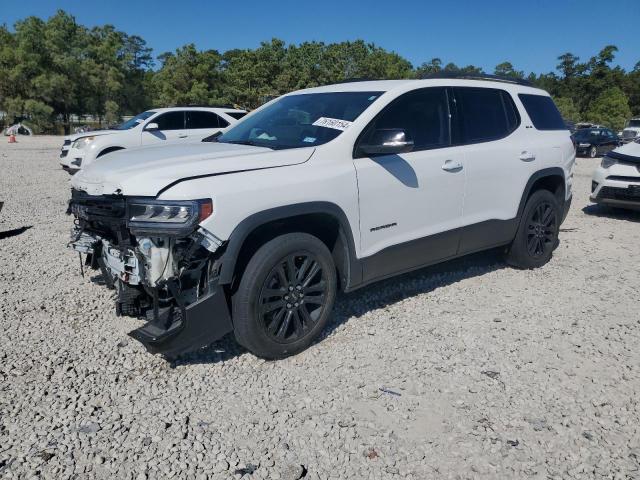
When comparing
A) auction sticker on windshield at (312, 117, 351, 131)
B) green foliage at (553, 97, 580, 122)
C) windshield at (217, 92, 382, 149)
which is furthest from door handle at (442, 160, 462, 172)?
green foliage at (553, 97, 580, 122)

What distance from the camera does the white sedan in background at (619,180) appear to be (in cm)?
831

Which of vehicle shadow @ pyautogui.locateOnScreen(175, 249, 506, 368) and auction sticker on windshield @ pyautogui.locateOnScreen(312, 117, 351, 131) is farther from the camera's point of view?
auction sticker on windshield @ pyautogui.locateOnScreen(312, 117, 351, 131)

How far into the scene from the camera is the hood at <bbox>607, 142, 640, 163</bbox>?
27.5ft

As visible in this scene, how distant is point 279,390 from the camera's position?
331 cm

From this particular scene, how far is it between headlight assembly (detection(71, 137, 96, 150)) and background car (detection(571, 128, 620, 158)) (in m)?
19.8

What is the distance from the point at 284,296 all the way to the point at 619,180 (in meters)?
7.13

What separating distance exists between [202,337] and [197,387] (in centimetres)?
33

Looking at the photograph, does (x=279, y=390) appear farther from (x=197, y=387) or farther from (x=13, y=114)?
(x=13, y=114)

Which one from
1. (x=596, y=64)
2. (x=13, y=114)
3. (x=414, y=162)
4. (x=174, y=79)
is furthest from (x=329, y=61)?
(x=414, y=162)

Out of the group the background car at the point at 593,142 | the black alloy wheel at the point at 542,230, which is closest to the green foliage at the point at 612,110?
the background car at the point at 593,142

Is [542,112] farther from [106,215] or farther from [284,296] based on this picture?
[106,215]

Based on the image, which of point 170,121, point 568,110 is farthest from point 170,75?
point 170,121

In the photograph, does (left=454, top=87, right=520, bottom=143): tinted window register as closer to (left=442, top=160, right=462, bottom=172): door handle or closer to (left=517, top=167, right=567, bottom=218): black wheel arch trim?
(left=442, top=160, right=462, bottom=172): door handle

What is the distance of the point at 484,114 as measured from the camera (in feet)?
16.3
